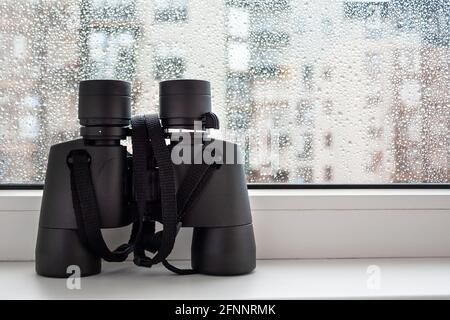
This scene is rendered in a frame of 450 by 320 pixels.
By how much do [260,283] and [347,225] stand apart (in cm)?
27

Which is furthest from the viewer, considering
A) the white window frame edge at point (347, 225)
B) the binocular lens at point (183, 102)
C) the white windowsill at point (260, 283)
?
the white window frame edge at point (347, 225)

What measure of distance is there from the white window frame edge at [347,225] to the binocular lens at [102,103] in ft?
0.78

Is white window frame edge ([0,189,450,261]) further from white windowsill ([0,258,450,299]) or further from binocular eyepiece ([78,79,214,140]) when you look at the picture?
binocular eyepiece ([78,79,214,140])

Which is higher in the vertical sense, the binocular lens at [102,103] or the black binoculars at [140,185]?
the binocular lens at [102,103]

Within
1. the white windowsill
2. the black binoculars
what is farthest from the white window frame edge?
the black binoculars

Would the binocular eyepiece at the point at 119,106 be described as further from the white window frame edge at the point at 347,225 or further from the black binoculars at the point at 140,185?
the white window frame edge at the point at 347,225

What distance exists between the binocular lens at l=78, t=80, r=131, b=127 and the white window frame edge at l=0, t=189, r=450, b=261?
239mm

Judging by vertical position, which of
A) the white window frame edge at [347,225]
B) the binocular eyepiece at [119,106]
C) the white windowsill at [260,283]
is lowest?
the white windowsill at [260,283]

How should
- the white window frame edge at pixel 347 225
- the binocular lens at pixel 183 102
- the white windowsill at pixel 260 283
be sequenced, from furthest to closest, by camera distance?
the white window frame edge at pixel 347 225 → the binocular lens at pixel 183 102 → the white windowsill at pixel 260 283

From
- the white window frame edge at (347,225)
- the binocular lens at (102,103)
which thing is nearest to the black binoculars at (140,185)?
the binocular lens at (102,103)

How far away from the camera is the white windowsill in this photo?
763 millimetres

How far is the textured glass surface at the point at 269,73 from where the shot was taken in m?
1.09

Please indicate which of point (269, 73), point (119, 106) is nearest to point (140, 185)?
point (119, 106)
